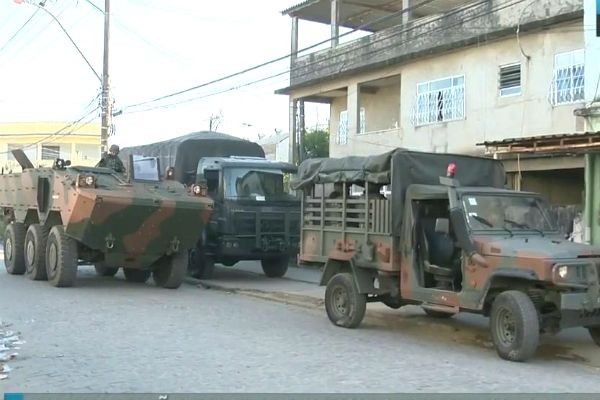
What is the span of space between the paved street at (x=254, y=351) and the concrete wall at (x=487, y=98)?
7983 millimetres

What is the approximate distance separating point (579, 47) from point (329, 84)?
10223 millimetres

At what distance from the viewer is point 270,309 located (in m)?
12.0

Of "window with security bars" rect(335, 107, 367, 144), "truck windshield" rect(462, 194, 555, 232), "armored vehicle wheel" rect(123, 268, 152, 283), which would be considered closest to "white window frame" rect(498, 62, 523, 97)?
"window with security bars" rect(335, 107, 367, 144)

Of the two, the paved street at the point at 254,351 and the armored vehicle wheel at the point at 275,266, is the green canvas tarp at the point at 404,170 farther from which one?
the armored vehicle wheel at the point at 275,266

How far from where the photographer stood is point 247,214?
15.5m

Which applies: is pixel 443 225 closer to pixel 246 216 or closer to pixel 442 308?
pixel 442 308

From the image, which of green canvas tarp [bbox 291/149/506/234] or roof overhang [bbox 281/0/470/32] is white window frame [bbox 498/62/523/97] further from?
green canvas tarp [bbox 291/149/506/234]

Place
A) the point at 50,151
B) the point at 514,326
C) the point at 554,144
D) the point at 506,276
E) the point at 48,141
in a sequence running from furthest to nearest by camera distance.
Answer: the point at 50,151 < the point at 48,141 < the point at 554,144 < the point at 506,276 < the point at 514,326

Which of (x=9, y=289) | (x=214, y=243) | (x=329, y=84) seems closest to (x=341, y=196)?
(x=214, y=243)

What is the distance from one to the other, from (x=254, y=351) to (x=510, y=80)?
1256 centimetres

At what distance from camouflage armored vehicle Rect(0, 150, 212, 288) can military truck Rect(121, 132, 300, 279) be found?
0.94m

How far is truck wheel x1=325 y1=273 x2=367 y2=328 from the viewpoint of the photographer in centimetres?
985

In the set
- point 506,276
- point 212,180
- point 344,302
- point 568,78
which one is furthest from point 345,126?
point 506,276
